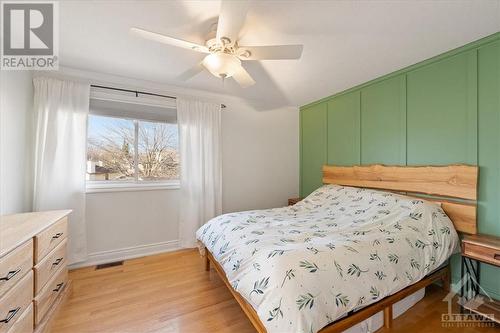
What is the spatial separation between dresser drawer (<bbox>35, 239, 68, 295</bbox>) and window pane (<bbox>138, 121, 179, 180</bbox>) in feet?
4.11

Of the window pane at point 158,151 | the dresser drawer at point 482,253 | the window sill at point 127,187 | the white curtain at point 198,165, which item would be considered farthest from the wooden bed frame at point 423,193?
the window pane at point 158,151

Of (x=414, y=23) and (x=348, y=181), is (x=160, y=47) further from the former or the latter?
(x=348, y=181)

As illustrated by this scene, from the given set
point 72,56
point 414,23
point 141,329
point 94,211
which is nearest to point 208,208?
point 94,211

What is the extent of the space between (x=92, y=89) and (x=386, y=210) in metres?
3.57

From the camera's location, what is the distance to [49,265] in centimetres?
157

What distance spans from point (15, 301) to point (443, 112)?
3636mm

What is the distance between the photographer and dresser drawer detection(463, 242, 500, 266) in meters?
1.54

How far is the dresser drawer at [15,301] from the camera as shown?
1.05 meters

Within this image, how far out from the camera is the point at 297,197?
397 centimetres

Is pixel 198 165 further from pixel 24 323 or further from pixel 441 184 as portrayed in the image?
pixel 441 184

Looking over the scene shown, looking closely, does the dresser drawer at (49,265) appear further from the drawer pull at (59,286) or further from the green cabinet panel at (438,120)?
the green cabinet panel at (438,120)

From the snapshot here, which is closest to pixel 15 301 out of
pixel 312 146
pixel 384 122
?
pixel 384 122

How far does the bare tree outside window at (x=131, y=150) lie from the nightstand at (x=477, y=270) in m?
3.22

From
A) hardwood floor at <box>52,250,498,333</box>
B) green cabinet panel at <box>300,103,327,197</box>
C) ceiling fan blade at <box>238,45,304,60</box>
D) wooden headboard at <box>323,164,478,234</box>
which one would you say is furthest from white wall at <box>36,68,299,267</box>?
ceiling fan blade at <box>238,45,304,60</box>
